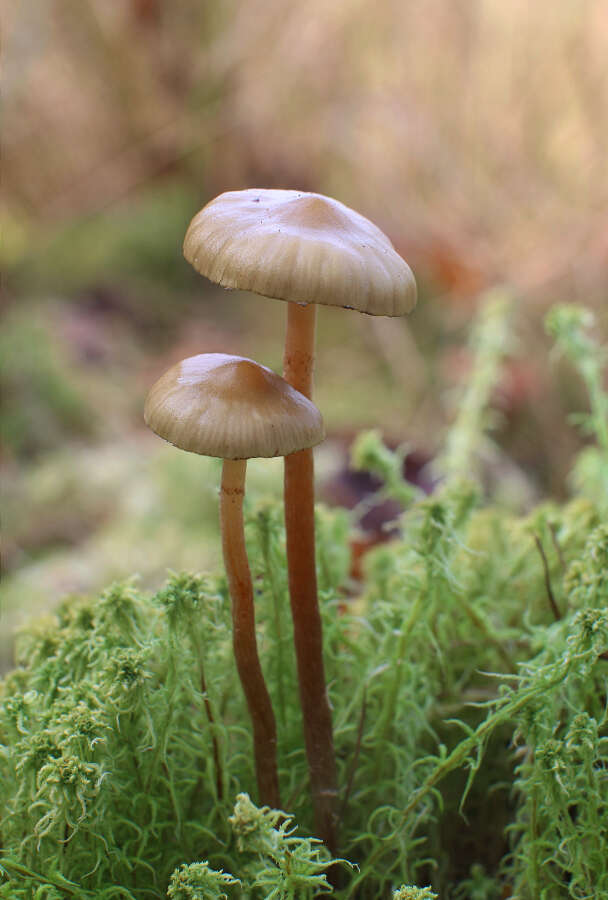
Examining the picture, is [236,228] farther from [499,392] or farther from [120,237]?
[120,237]

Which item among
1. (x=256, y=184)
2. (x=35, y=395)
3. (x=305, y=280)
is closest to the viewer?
(x=305, y=280)

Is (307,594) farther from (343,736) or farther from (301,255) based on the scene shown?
(301,255)

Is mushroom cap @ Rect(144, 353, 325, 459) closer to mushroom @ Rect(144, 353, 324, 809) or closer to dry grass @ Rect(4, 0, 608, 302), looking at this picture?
mushroom @ Rect(144, 353, 324, 809)

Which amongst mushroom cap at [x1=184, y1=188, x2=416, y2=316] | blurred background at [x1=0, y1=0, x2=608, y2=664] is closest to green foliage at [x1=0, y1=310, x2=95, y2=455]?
blurred background at [x1=0, y1=0, x2=608, y2=664]

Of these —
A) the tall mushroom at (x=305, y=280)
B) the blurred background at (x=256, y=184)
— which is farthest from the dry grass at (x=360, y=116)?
the tall mushroom at (x=305, y=280)

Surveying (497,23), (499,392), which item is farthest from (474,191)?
(499,392)

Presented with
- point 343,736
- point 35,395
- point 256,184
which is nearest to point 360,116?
point 256,184
